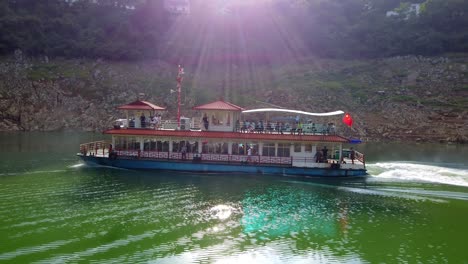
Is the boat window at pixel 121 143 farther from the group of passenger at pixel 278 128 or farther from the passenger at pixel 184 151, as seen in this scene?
the group of passenger at pixel 278 128

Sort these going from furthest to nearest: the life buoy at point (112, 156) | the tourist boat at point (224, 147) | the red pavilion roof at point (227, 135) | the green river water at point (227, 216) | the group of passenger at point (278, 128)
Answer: the life buoy at point (112, 156) < the group of passenger at point (278, 128) < the tourist boat at point (224, 147) < the red pavilion roof at point (227, 135) < the green river water at point (227, 216)

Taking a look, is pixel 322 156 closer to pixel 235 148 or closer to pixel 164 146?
pixel 235 148

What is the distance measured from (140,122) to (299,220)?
20.5 meters

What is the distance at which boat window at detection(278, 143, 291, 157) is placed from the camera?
35250 millimetres

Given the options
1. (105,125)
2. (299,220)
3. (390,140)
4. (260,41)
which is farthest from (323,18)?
(299,220)

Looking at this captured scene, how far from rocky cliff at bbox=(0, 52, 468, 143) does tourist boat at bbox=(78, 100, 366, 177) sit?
3319 cm

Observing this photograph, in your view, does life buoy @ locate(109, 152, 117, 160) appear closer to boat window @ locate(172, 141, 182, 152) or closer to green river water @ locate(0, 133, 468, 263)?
green river water @ locate(0, 133, 468, 263)

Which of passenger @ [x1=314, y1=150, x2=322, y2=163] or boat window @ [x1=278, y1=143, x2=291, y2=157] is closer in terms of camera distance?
passenger @ [x1=314, y1=150, x2=322, y2=163]

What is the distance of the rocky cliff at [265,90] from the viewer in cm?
6862

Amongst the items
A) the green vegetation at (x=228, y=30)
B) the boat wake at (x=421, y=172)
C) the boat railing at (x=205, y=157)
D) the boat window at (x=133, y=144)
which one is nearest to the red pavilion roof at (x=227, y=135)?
the boat window at (x=133, y=144)

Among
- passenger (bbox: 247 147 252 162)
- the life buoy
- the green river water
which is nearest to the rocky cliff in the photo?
the green river water

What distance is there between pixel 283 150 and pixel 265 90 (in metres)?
48.6

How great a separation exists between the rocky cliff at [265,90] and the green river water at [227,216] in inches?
1362

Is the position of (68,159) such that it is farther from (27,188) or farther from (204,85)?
(204,85)
